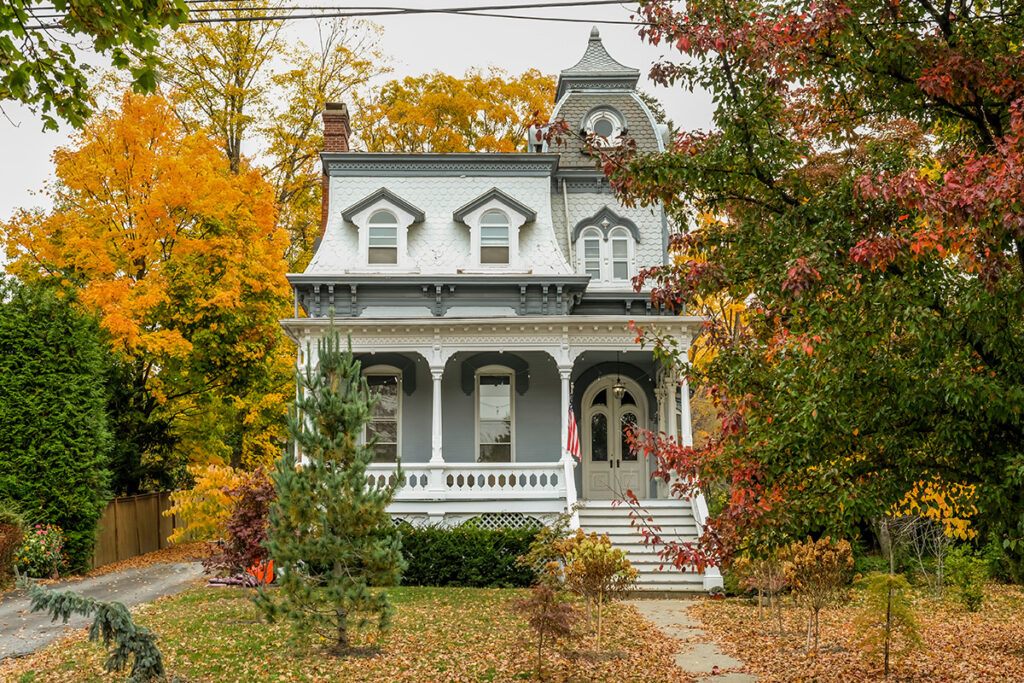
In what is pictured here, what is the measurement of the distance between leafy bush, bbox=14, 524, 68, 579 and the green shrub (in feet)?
22.6

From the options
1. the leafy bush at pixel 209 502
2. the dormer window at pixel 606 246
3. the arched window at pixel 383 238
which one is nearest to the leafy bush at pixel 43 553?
the leafy bush at pixel 209 502

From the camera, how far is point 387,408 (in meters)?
22.8

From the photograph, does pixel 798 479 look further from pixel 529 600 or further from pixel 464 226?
pixel 464 226

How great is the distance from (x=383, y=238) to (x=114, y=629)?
49.9 feet

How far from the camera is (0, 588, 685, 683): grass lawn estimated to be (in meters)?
10.1

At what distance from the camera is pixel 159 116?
2373cm

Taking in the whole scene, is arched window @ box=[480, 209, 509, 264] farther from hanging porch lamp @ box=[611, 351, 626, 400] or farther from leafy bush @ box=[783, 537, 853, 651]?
leafy bush @ box=[783, 537, 853, 651]

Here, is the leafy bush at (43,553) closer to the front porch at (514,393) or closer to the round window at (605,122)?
the front porch at (514,393)

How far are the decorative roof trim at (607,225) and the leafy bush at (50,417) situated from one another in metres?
11.6

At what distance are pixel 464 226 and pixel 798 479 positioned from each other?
56.2 feet

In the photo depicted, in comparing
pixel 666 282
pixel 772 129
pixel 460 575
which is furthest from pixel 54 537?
pixel 772 129

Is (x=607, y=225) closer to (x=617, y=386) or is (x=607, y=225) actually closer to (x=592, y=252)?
(x=592, y=252)

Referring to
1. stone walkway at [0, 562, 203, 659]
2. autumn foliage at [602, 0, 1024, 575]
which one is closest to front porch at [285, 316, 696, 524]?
stone walkway at [0, 562, 203, 659]

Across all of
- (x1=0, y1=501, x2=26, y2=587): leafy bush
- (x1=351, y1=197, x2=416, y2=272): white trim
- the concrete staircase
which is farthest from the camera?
(x1=351, y1=197, x2=416, y2=272): white trim
